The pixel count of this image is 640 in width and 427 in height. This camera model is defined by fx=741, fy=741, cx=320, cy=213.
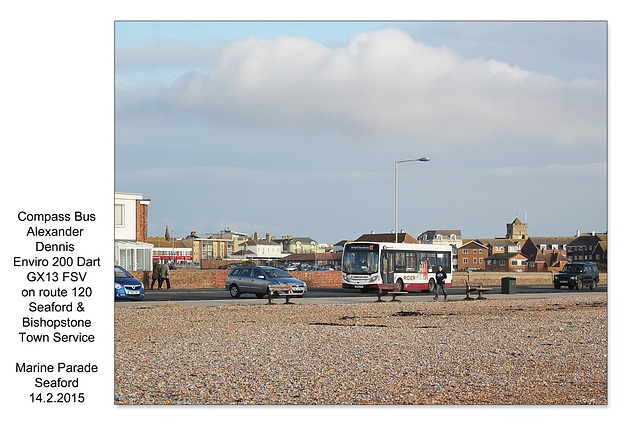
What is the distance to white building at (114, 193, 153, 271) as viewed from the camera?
4806 centimetres

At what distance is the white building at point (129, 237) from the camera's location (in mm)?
48062

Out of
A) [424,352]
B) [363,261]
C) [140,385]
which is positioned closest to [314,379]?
[140,385]

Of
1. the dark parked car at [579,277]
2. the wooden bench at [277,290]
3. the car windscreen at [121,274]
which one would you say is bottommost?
the dark parked car at [579,277]

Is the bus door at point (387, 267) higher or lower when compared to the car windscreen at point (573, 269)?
higher

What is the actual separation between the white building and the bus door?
772 inches

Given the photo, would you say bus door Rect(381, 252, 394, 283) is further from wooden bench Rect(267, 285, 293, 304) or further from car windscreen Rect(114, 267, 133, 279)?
car windscreen Rect(114, 267, 133, 279)

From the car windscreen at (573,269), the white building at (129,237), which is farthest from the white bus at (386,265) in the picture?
the white building at (129,237)

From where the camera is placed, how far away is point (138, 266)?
48.8 meters

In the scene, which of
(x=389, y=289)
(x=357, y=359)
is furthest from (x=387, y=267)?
(x=357, y=359)

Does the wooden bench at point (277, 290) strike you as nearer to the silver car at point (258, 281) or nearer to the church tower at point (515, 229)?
the silver car at point (258, 281)

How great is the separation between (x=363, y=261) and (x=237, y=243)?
5416 inches

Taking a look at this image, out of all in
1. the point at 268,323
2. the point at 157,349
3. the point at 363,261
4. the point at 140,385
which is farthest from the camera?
the point at 363,261

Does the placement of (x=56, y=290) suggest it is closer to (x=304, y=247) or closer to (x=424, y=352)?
(x=424, y=352)

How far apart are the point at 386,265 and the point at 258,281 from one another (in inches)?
336
